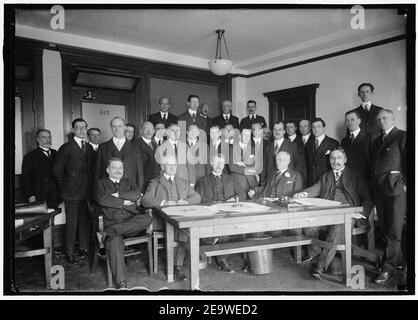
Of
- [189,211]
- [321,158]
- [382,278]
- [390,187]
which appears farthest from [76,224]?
[390,187]

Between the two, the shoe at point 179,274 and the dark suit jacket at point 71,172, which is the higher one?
the dark suit jacket at point 71,172

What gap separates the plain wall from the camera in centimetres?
404

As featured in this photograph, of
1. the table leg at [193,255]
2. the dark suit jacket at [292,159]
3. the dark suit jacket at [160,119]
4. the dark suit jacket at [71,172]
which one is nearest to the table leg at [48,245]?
the dark suit jacket at [71,172]

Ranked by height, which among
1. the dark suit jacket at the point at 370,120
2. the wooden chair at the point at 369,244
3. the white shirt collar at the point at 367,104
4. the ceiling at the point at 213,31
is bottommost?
the wooden chair at the point at 369,244

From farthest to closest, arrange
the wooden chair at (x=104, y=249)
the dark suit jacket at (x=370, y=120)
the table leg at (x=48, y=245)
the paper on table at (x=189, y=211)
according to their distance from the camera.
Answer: the dark suit jacket at (x=370, y=120)
the wooden chair at (x=104, y=249)
the table leg at (x=48, y=245)
the paper on table at (x=189, y=211)

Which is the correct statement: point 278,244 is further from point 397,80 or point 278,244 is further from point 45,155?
point 45,155

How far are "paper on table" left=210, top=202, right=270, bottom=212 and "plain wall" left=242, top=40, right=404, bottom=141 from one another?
6.65 feet

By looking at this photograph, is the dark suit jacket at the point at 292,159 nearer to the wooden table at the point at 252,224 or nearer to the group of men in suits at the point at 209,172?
the group of men in suits at the point at 209,172

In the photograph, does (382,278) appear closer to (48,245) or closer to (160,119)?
(48,245)

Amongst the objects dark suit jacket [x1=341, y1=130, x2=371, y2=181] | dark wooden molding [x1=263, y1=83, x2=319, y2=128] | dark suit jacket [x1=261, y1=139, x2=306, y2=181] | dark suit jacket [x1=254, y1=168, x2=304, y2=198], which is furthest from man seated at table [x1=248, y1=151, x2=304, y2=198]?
dark wooden molding [x1=263, y1=83, x2=319, y2=128]

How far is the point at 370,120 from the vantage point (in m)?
4.09

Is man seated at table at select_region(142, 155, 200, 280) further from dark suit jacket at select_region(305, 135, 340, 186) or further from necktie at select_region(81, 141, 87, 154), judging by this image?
dark suit jacket at select_region(305, 135, 340, 186)

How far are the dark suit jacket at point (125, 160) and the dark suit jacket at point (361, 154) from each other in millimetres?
2551

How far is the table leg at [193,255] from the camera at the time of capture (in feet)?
7.75
